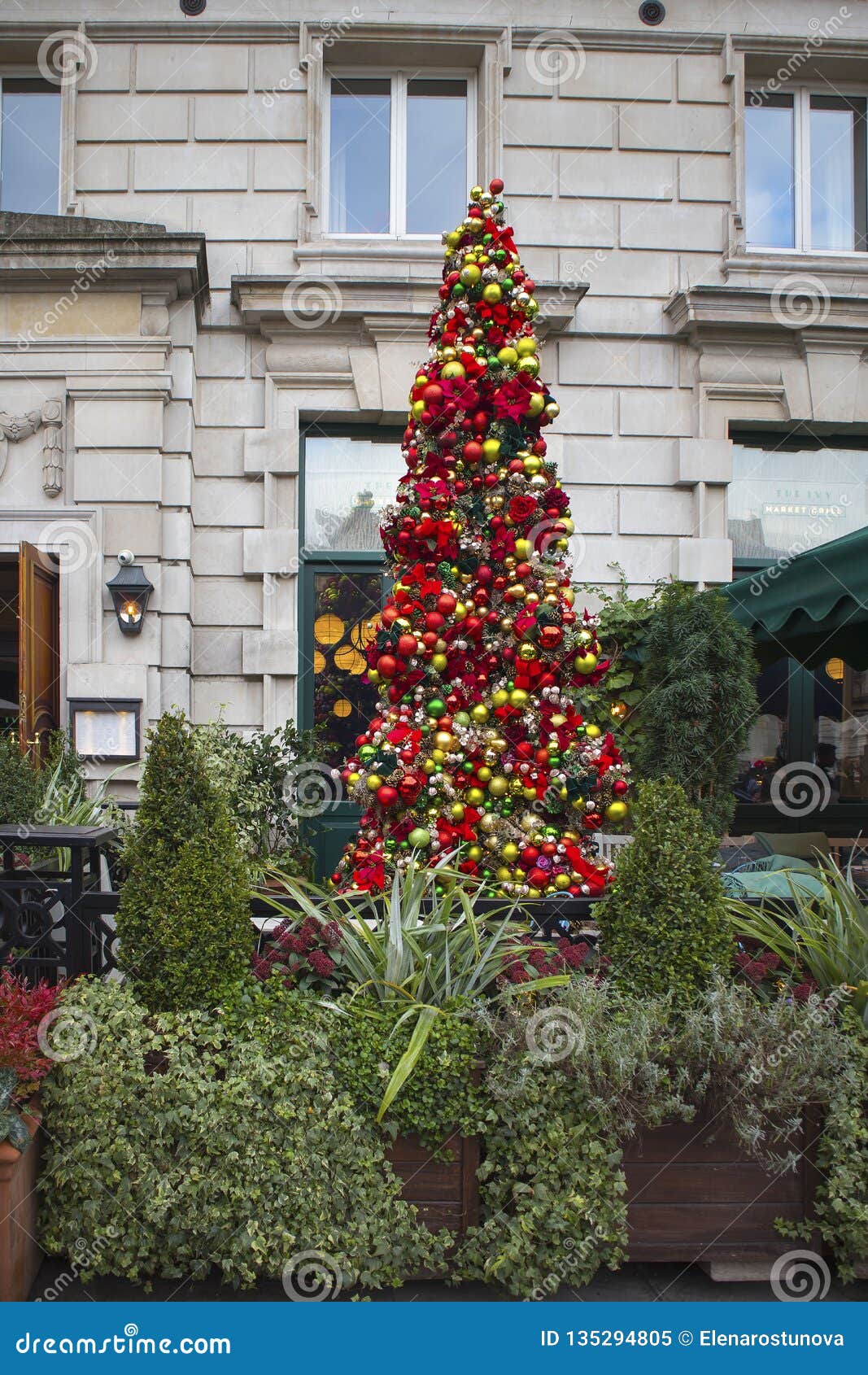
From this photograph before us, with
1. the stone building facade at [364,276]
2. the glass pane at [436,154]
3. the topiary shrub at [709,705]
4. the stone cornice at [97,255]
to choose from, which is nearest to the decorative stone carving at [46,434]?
the stone building facade at [364,276]

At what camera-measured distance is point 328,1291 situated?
9.83 ft

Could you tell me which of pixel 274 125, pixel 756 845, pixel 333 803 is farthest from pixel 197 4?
pixel 756 845

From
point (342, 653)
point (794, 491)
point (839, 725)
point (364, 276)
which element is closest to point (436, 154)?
point (364, 276)

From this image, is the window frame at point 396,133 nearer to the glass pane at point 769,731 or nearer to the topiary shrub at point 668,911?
the glass pane at point 769,731

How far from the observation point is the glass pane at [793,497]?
8789 millimetres

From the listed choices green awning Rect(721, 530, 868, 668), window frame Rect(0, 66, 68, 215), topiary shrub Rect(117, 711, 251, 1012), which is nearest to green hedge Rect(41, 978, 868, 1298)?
topiary shrub Rect(117, 711, 251, 1012)

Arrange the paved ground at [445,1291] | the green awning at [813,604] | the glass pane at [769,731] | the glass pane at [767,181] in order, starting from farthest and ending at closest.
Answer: the glass pane at [767,181] < the glass pane at [769,731] < the green awning at [813,604] < the paved ground at [445,1291]

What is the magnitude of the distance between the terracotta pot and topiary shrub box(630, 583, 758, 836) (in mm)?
4886

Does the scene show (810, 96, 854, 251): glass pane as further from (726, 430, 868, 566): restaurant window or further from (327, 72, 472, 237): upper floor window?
(327, 72, 472, 237): upper floor window

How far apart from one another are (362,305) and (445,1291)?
7485 mm

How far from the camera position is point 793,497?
8.83 metres

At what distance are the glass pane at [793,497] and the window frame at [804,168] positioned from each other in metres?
1.96

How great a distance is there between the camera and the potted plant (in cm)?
292

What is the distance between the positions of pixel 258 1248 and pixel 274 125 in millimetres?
8817
